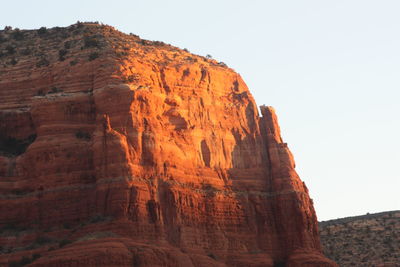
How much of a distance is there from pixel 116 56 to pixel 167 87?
4.89m

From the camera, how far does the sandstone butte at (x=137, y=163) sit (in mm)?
61844

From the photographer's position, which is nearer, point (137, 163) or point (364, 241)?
point (137, 163)

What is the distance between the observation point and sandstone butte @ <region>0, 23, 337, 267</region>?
61.8m

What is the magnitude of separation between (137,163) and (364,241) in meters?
37.0

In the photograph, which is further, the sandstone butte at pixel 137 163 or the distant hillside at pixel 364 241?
the distant hillside at pixel 364 241

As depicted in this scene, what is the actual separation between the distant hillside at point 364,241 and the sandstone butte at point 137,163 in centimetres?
1370

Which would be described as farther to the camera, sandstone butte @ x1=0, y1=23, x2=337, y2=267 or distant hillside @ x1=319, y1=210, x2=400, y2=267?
distant hillside @ x1=319, y1=210, x2=400, y2=267

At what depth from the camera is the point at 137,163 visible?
211 feet

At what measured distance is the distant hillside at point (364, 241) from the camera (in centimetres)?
8847

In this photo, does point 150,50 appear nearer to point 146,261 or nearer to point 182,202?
point 182,202

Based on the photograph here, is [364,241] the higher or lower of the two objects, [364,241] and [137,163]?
the lower

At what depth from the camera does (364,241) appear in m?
93.6

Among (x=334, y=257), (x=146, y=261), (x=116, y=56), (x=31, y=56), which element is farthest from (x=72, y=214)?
(x=334, y=257)

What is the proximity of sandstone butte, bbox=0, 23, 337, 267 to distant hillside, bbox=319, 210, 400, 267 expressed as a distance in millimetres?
13703
